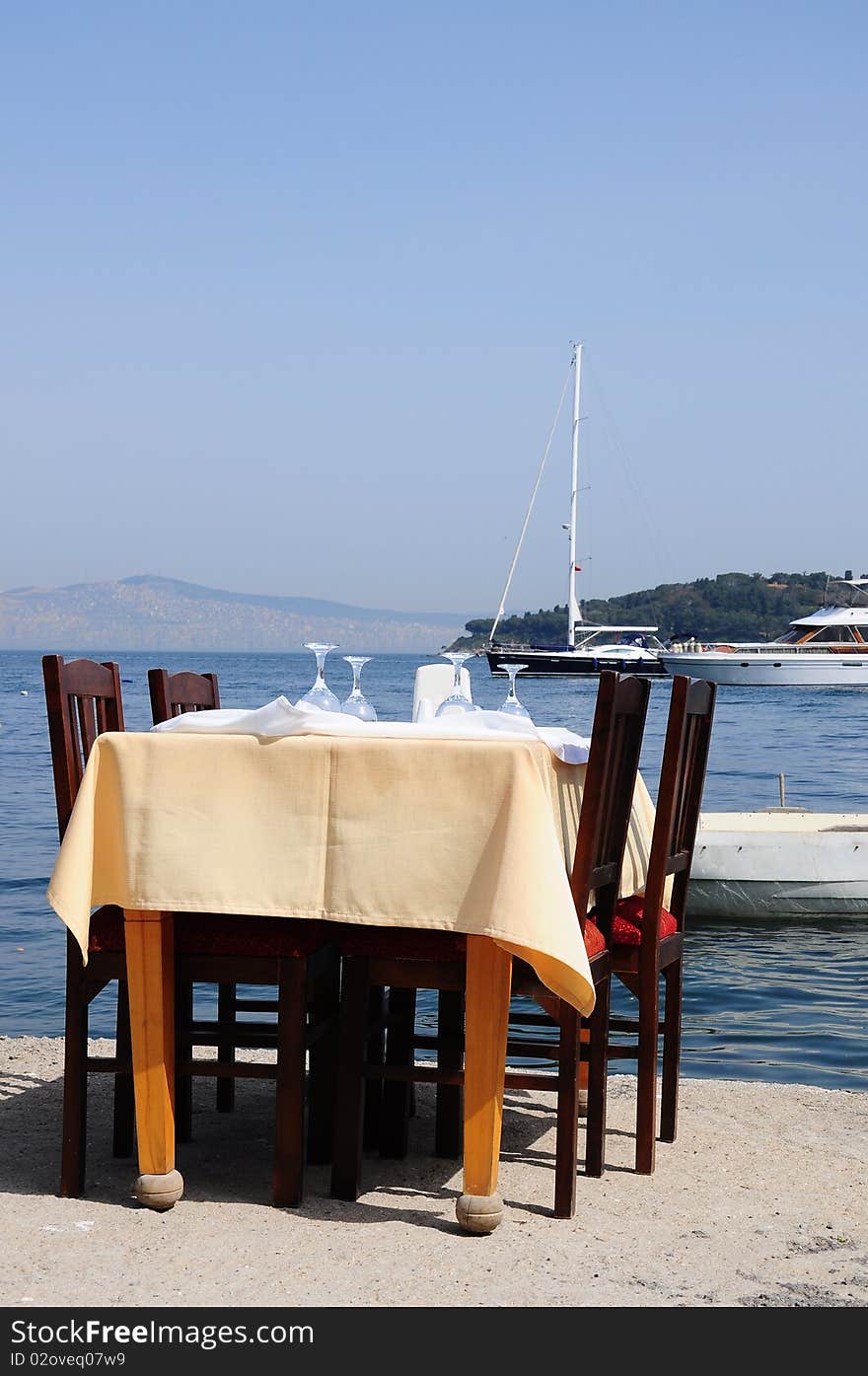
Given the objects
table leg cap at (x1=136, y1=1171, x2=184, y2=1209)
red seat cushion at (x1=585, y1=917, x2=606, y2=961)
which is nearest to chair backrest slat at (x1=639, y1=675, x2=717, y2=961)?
red seat cushion at (x1=585, y1=917, x2=606, y2=961)

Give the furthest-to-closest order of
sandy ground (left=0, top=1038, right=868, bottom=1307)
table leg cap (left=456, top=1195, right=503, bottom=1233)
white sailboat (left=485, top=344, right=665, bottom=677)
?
1. white sailboat (left=485, top=344, right=665, bottom=677)
2. table leg cap (left=456, top=1195, right=503, bottom=1233)
3. sandy ground (left=0, top=1038, right=868, bottom=1307)

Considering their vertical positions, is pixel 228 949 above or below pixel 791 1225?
above

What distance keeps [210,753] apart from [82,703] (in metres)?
0.53

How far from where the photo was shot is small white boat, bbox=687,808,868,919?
9102 mm

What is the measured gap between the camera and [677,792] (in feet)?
11.2

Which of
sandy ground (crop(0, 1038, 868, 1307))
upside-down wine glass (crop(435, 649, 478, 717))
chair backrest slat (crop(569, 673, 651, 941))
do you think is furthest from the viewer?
upside-down wine glass (crop(435, 649, 478, 717))

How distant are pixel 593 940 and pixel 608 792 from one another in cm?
32

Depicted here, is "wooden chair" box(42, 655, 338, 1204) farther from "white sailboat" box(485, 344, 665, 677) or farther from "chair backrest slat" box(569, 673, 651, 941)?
"white sailboat" box(485, 344, 665, 677)

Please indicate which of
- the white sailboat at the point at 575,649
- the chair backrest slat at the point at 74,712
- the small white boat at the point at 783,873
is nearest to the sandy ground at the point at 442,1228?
the chair backrest slat at the point at 74,712

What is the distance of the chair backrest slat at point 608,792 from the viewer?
303cm

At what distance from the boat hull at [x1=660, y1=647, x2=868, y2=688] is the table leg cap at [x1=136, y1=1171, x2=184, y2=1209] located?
51.5m
